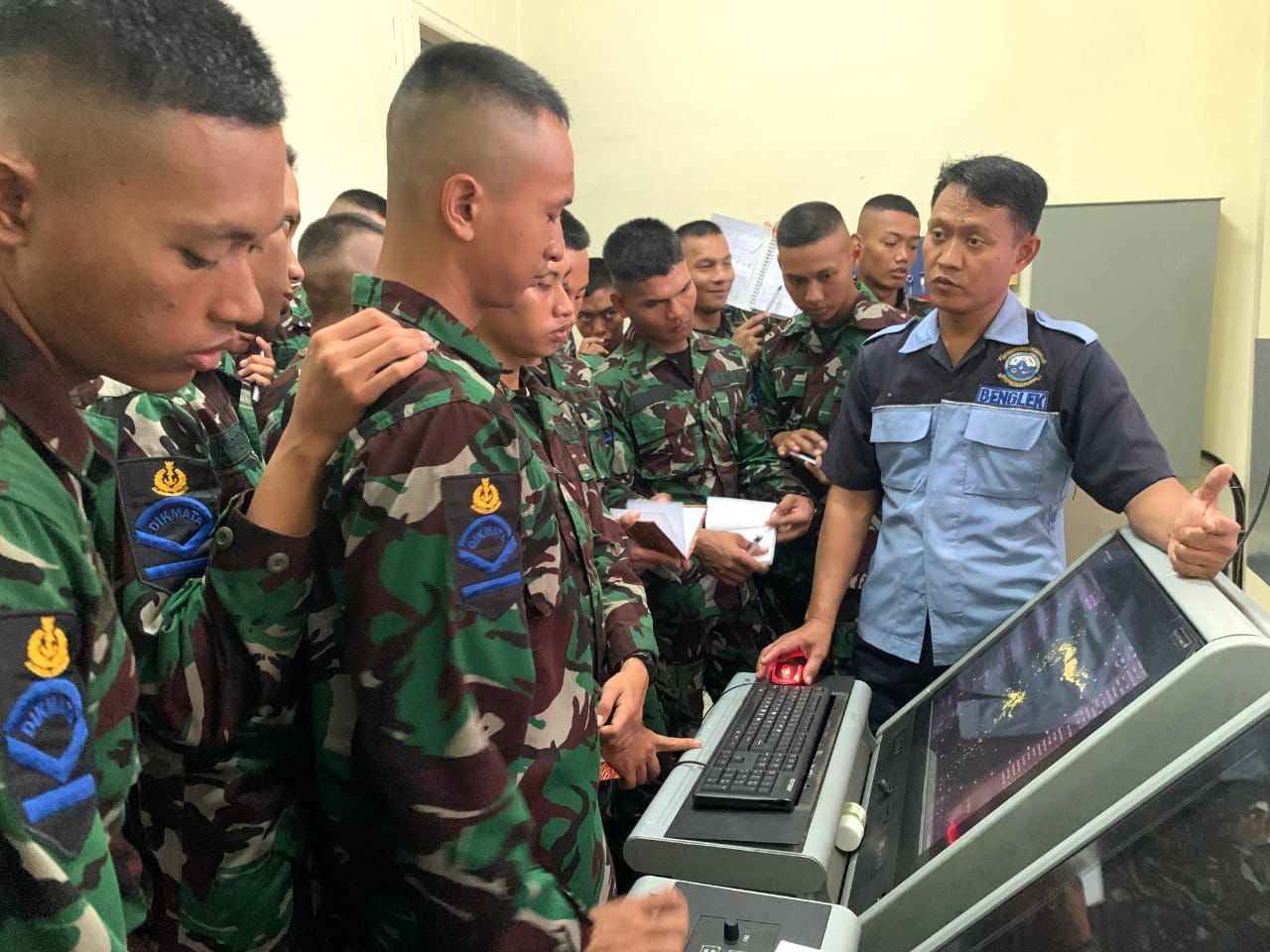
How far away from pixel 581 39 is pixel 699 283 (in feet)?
7.10

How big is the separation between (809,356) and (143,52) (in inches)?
94.0

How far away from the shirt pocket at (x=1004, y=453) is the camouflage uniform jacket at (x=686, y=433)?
3.21ft

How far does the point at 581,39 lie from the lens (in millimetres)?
4805

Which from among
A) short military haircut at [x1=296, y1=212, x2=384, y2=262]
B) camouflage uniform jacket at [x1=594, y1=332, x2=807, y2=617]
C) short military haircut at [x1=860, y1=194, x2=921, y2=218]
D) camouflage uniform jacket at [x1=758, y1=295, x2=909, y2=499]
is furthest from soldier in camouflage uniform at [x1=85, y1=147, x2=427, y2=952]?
short military haircut at [x1=860, y1=194, x2=921, y2=218]

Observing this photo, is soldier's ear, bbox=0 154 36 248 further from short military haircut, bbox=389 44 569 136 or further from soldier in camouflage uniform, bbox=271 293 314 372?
soldier in camouflage uniform, bbox=271 293 314 372

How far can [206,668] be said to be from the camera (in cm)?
79

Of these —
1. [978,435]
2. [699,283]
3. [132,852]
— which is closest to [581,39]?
[699,283]

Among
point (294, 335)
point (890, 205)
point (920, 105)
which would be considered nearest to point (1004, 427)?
point (294, 335)

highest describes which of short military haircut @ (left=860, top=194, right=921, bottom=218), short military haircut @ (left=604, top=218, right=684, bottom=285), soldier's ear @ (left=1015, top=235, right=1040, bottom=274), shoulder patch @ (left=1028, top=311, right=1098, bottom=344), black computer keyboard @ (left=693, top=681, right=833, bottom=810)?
short military haircut @ (left=860, top=194, right=921, bottom=218)

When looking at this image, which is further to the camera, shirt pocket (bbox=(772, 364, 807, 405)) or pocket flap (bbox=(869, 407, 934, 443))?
shirt pocket (bbox=(772, 364, 807, 405))

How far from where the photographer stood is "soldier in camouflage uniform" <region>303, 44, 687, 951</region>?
741mm

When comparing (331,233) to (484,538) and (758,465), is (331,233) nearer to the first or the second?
(484,538)

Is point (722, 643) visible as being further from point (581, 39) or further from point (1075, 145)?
point (581, 39)

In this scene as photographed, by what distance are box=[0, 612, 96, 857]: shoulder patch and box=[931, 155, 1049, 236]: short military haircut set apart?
1673 millimetres
